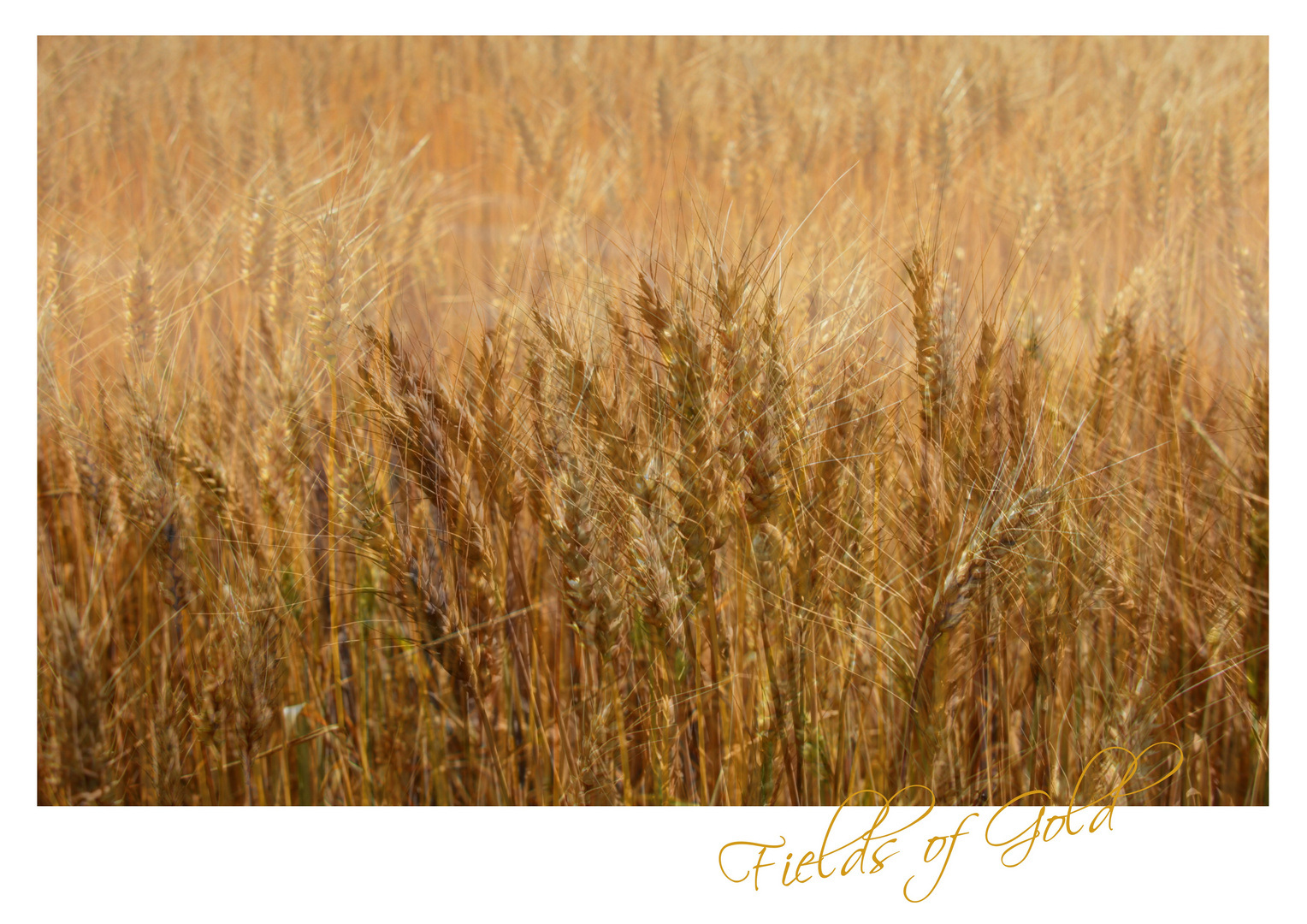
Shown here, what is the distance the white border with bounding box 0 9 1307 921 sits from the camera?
43.9 inches

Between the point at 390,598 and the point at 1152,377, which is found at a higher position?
the point at 1152,377

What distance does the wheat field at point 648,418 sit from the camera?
102 cm

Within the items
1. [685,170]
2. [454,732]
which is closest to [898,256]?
[685,170]

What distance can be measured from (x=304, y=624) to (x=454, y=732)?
0.27m

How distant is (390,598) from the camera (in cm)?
109

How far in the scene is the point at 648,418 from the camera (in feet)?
3.34
